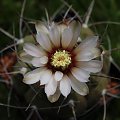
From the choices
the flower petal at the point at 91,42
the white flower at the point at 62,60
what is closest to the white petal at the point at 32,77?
the white flower at the point at 62,60

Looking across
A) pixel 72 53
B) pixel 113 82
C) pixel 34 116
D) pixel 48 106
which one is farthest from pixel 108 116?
pixel 72 53

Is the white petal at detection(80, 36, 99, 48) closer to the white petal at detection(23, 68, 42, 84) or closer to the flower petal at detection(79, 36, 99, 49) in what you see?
the flower petal at detection(79, 36, 99, 49)

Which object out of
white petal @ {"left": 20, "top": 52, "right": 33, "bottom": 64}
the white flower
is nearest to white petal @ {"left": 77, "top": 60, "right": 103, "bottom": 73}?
the white flower

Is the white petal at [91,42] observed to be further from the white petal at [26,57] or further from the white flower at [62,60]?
the white petal at [26,57]

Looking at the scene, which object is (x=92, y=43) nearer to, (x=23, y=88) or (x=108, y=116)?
(x=23, y=88)

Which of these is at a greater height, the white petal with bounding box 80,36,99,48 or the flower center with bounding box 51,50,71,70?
the white petal with bounding box 80,36,99,48

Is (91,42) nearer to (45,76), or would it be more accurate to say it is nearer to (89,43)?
(89,43)
